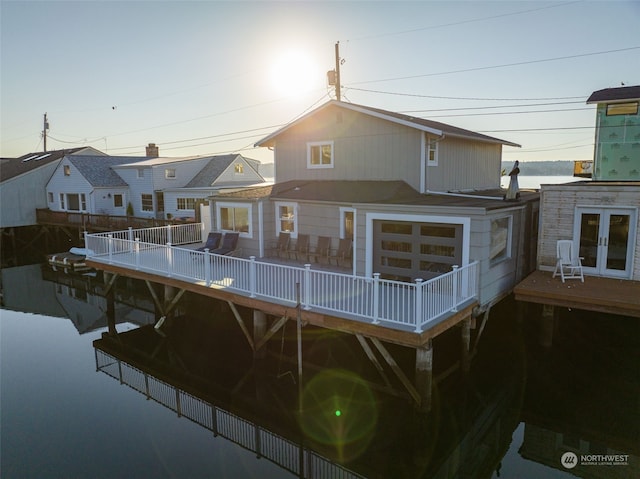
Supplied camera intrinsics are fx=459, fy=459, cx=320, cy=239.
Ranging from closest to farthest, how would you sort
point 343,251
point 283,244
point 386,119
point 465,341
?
point 465,341, point 343,251, point 386,119, point 283,244

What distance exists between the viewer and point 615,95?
57.6 feet

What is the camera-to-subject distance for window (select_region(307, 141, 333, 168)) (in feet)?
56.4

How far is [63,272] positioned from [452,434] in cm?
2389

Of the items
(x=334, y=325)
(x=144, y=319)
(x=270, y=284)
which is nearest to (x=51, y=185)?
(x=144, y=319)

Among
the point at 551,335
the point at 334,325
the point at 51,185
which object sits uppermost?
the point at 51,185

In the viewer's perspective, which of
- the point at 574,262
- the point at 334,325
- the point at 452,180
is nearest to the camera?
the point at 334,325

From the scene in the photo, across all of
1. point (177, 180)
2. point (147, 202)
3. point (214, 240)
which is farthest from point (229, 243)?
point (147, 202)

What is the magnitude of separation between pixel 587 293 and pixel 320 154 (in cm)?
1007

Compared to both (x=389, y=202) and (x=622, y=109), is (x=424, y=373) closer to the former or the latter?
(x=389, y=202)

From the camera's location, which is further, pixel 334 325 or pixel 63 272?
pixel 63 272

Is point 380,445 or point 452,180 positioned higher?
point 452,180

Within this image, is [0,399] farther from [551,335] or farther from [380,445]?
[551,335]

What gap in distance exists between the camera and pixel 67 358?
1464 centimetres

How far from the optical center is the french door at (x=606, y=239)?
12930 millimetres
